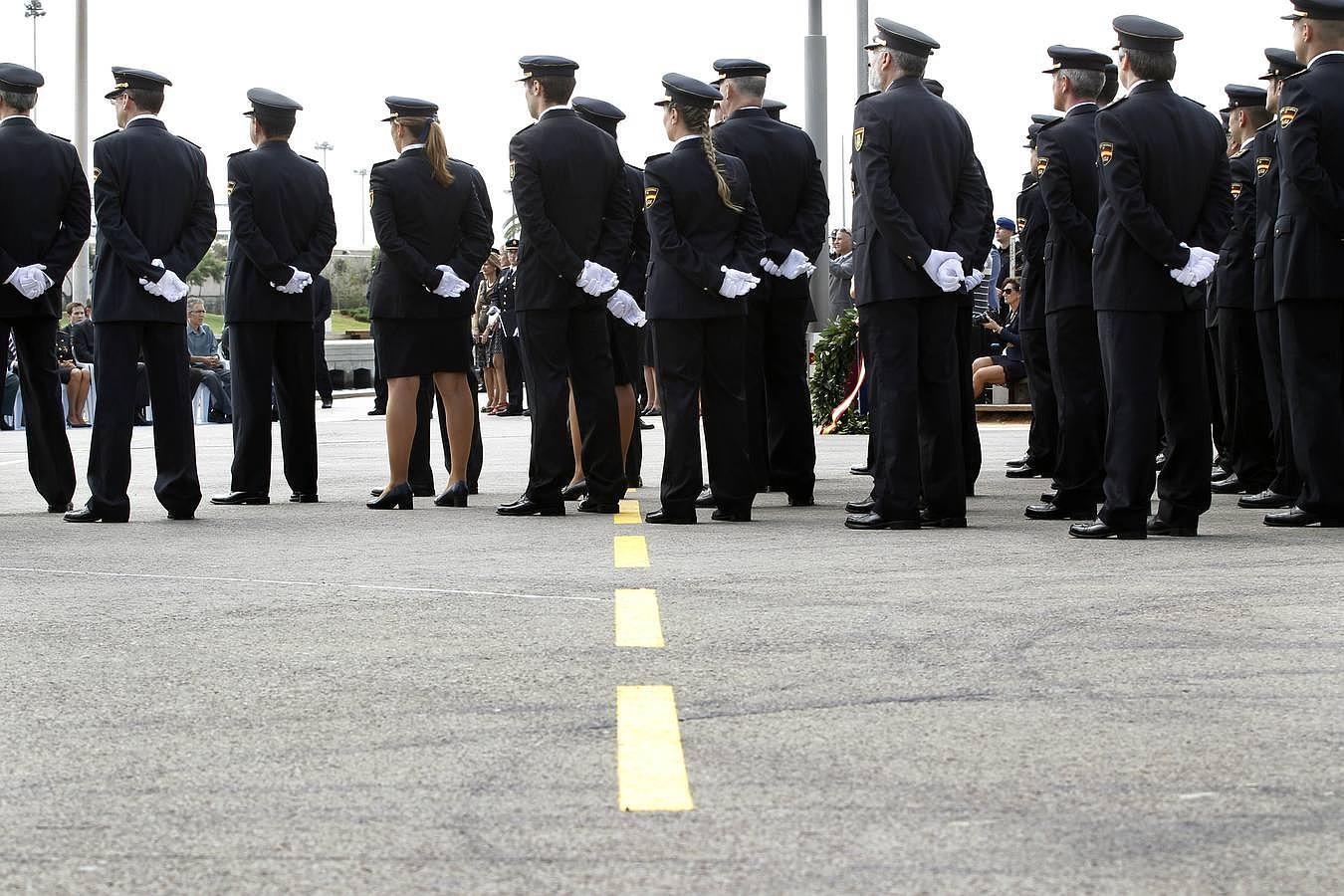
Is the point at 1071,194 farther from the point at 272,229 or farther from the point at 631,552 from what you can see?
the point at 272,229

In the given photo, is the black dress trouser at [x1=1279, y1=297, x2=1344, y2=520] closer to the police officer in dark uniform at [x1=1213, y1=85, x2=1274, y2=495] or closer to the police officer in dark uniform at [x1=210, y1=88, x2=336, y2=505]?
the police officer in dark uniform at [x1=1213, y1=85, x2=1274, y2=495]

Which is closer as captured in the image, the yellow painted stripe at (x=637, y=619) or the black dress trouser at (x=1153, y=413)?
the yellow painted stripe at (x=637, y=619)

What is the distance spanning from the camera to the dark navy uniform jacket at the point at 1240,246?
10805mm

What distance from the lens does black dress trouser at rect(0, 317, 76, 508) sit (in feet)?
34.2

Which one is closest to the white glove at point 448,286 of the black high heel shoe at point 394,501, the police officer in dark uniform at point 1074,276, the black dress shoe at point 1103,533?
the black high heel shoe at point 394,501

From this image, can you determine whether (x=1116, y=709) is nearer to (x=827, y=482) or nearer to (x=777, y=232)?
(x=777, y=232)

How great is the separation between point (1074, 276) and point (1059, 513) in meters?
1.12

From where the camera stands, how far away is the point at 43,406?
10.5 m

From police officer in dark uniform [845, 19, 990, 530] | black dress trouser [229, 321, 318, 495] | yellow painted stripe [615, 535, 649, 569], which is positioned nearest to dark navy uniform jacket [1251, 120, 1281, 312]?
police officer in dark uniform [845, 19, 990, 530]

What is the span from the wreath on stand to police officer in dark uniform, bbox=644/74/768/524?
9849mm

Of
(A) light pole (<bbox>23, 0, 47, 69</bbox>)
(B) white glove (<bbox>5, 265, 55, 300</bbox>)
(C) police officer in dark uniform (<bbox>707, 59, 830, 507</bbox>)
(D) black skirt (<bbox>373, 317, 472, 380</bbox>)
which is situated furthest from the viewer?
(A) light pole (<bbox>23, 0, 47, 69</bbox>)

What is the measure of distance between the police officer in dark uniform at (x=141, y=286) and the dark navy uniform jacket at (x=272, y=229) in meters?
0.50

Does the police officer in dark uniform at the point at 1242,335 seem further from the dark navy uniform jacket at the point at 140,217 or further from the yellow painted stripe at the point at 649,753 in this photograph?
the yellow painted stripe at the point at 649,753

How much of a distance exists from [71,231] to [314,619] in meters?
4.88
